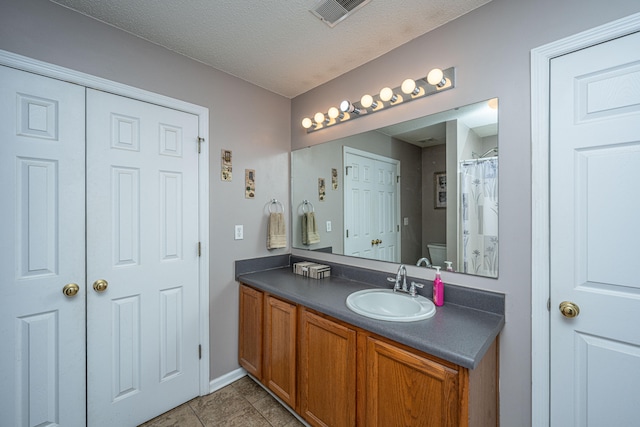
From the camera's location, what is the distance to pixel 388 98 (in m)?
1.71

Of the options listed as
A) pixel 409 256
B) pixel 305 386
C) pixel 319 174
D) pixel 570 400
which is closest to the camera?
pixel 570 400

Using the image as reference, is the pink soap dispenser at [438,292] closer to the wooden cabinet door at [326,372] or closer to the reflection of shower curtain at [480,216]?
the reflection of shower curtain at [480,216]

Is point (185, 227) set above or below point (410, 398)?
above

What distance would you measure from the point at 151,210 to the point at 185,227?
0.79 feet

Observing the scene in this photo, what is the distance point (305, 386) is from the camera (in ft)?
5.19

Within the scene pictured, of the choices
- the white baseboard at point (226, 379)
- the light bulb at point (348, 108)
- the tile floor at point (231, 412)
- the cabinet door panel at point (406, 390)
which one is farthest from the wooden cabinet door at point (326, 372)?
the light bulb at point (348, 108)

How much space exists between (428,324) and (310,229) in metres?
1.32

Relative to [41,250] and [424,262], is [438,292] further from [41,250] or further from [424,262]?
[41,250]

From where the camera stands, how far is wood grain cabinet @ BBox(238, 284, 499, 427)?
104 cm

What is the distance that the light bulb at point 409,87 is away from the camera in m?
1.58

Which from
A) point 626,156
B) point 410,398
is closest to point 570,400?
point 410,398

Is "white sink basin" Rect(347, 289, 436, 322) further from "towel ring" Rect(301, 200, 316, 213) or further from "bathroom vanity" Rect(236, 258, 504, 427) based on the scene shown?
"towel ring" Rect(301, 200, 316, 213)

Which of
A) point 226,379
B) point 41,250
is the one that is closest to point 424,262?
point 226,379

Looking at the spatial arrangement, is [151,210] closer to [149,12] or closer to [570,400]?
[149,12]
